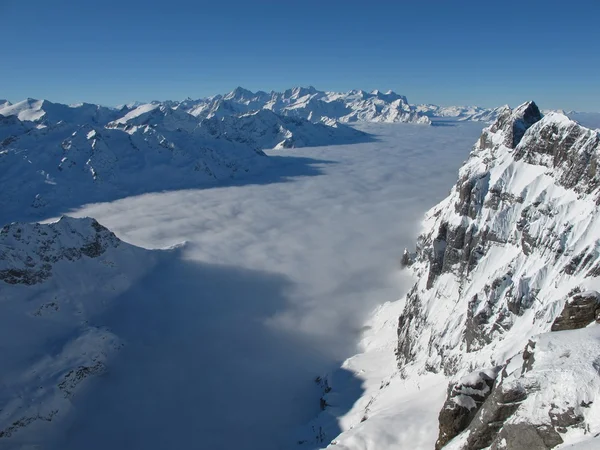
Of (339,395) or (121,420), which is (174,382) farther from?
(339,395)

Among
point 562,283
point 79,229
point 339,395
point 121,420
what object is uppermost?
point 562,283

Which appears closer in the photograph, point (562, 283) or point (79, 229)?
point (562, 283)

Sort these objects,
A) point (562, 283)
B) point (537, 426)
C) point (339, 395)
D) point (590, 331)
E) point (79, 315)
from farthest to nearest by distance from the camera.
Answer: point (79, 315), point (339, 395), point (562, 283), point (590, 331), point (537, 426)

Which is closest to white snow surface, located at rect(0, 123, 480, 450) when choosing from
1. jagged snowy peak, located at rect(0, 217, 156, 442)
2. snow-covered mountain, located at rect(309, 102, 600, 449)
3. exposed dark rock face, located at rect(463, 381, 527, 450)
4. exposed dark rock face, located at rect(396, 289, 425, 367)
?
jagged snowy peak, located at rect(0, 217, 156, 442)

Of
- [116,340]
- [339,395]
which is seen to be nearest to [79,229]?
[116,340]

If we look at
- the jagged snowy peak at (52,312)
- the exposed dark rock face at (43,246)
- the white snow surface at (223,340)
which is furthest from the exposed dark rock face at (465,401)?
the exposed dark rock face at (43,246)

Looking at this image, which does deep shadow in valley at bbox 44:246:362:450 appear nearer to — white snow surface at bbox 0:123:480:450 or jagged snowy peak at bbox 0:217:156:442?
white snow surface at bbox 0:123:480:450

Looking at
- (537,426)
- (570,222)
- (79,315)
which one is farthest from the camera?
(79,315)
